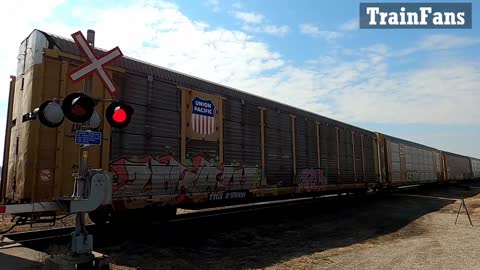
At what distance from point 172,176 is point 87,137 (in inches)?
174

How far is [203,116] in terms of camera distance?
10.2 metres

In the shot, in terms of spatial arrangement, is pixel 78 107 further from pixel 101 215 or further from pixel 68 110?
pixel 101 215

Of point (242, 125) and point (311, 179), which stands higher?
point (242, 125)

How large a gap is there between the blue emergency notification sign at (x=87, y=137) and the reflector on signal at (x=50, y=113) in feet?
0.98

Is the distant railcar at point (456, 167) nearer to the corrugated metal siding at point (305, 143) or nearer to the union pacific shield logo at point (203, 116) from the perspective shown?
the corrugated metal siding at point (305, 143)

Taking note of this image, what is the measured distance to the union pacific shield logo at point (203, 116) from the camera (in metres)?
9.98

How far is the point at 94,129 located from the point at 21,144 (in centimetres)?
299

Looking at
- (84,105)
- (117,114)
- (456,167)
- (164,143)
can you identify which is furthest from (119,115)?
Result: (456,167)

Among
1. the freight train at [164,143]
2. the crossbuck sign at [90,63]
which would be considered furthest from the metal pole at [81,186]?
the freight train at [164,143]

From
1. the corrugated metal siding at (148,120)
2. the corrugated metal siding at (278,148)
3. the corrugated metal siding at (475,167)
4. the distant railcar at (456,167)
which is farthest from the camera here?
the corrugated metal siding at (475,167)

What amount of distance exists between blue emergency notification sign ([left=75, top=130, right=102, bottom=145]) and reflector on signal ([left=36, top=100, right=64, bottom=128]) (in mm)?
298

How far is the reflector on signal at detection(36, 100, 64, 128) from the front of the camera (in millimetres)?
4492

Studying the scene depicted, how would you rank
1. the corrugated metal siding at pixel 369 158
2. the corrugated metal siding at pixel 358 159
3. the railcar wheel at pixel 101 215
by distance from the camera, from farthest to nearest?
the corrugated metal siding at pixel 369 158 < the corrugated metal siding at pixel 358 159 < the railcar wheel at pixel 101 215

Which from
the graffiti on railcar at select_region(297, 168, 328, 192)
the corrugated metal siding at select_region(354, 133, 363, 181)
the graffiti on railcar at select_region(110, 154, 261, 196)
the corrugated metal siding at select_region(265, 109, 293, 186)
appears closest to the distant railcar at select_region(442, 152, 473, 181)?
the corrugated metal siding at select_region(354, 133, 363, 181)
